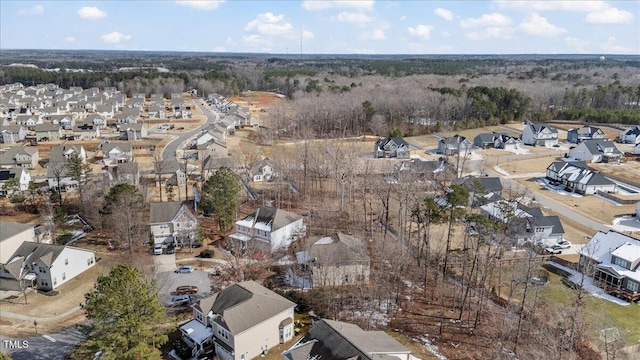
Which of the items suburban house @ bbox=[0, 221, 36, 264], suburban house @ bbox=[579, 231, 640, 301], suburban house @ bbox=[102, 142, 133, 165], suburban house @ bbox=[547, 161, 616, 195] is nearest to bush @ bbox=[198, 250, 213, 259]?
suburban house @ bbox=[0, 221, 36, 264]

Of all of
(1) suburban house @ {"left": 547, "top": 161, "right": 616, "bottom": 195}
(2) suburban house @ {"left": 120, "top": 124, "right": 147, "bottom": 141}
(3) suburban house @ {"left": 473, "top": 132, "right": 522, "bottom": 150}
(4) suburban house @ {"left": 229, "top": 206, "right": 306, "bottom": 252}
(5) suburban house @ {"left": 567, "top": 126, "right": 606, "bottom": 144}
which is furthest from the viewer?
(5) suburban house @ {"left": 567, "top": 126, "right": 606, "bottom": 144}

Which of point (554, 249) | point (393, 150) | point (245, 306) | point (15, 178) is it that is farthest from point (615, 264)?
point (15, 178)

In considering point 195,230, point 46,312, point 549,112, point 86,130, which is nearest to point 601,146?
point 549,112

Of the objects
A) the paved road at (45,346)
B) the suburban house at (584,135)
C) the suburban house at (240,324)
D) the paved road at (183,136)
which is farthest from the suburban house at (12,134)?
the suburban house at (584,135)

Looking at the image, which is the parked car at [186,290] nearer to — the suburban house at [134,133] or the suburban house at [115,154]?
the suburban house at [115,154]

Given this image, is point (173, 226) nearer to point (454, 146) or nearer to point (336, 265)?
point (336, 265)

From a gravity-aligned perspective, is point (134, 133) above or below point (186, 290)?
above

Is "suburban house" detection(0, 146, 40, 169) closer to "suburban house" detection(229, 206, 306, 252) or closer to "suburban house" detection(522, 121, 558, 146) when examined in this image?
"suburban house" detection(229, 206, 306, 252)
